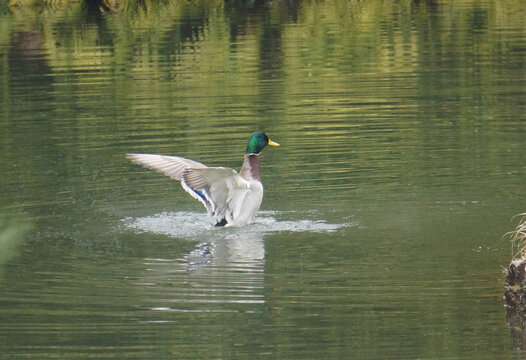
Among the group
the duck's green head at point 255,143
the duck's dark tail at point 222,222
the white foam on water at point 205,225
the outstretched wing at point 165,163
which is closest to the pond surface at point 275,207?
the white foam on water at point 205,225

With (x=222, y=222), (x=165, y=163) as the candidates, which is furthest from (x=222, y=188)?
(x=165, y=163)

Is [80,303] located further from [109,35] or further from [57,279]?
[109,35]

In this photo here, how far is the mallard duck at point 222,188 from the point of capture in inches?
475

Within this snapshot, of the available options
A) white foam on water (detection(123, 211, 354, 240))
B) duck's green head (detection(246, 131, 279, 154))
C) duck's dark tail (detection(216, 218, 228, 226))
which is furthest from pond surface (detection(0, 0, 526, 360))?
duck's green head (detection(246, 131, 279, 154))

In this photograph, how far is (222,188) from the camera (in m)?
12.3

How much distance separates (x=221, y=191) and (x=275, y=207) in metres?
0.82

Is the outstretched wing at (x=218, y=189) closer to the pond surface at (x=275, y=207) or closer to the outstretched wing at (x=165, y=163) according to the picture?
the outstretched wing at (x=165, y=163)

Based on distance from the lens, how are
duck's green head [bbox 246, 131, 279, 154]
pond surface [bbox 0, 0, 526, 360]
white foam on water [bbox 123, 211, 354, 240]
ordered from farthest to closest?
duck's green head [bbox 246, 131, 279, 154] < white foam on water [bbox 123, 211, 354, 240] < pond surface [bbox 0, 0, 526, 360]

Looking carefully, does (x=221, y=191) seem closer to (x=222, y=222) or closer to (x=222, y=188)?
(x=222, y=188)

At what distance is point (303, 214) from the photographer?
12.4 metres

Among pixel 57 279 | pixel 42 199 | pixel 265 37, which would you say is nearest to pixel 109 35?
pixel 265 37

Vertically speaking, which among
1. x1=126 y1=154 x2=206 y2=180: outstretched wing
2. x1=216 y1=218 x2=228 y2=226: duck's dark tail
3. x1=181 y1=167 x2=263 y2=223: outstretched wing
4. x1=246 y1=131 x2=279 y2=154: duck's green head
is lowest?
x1=216 y1=218 x2=228 y2=226: duck's dark tail

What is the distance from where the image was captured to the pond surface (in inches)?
341

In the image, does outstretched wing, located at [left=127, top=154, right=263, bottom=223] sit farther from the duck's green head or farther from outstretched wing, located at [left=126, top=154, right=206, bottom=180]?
the duck's green head
